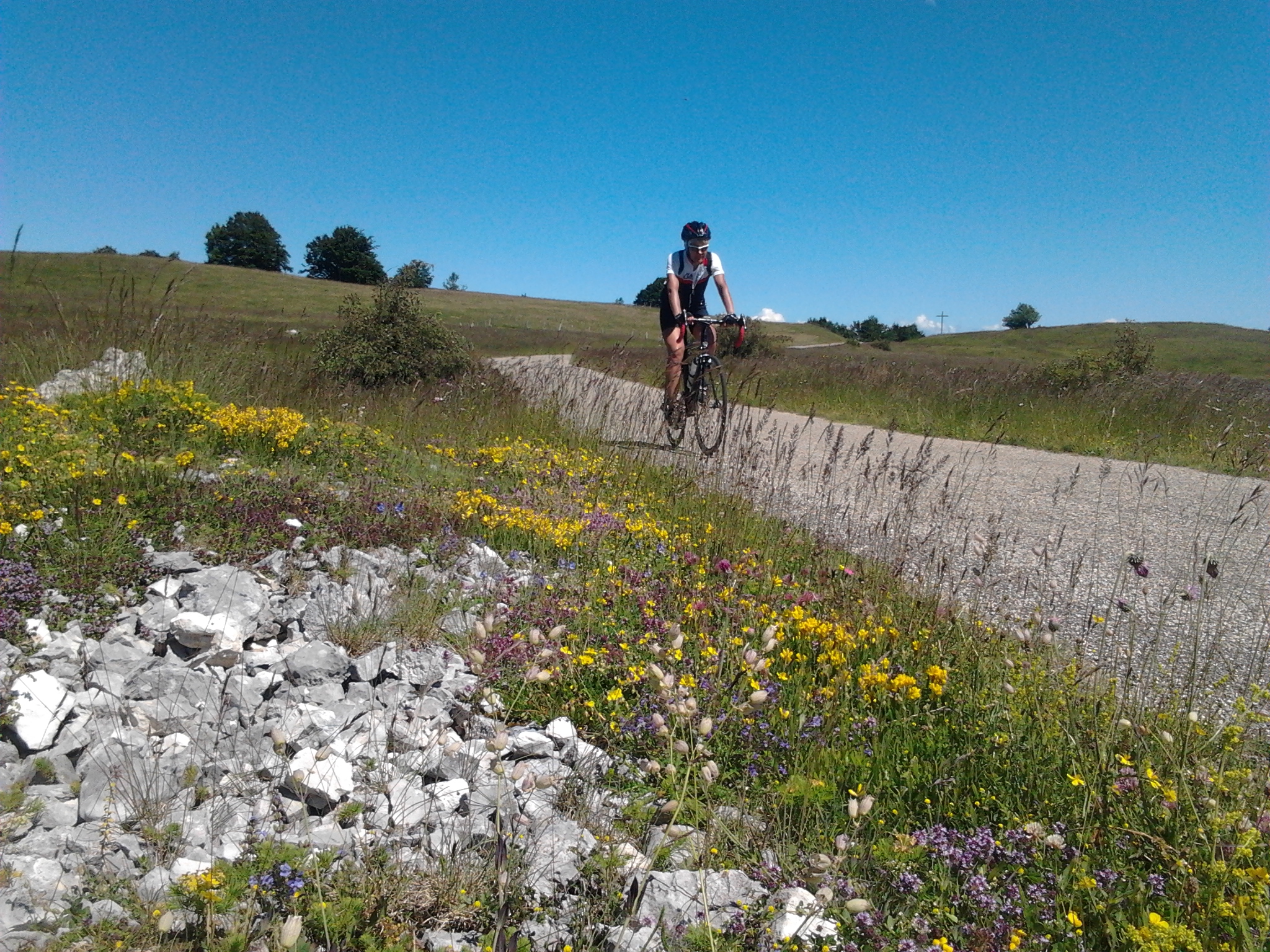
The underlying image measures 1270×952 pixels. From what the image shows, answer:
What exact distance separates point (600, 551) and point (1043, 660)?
8.36 feet

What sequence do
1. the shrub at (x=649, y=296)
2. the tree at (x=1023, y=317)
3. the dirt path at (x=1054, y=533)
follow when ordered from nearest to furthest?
the dirt path at (x=1054, y=533), the shrub at (x=649, y=296), the tree at (x=1023, y=317)

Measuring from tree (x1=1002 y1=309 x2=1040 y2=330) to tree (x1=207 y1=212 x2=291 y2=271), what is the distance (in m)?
108

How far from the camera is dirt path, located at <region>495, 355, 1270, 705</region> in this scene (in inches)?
154

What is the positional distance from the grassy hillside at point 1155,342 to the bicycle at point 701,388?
57738mm

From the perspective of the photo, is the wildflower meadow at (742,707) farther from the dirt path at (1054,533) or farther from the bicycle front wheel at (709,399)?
the bicycle front wheel at (709,399)

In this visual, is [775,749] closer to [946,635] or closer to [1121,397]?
[946,635]

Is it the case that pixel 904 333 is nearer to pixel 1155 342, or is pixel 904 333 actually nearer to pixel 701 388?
pixel 1155 342

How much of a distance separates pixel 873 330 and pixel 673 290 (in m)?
93.5

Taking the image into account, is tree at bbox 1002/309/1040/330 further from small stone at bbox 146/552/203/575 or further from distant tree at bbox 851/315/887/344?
small stone at bbox 146/552/203/575

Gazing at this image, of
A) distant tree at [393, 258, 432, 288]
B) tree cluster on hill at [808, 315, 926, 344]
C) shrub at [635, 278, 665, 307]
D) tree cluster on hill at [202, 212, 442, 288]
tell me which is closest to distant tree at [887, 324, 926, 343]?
tree cluster on hill at [808, 315, 926, 344]

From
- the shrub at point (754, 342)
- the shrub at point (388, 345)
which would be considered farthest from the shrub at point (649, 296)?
the shrub at point (388, 345)

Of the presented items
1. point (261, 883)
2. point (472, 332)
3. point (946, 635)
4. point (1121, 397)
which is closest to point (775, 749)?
point (946, 635)

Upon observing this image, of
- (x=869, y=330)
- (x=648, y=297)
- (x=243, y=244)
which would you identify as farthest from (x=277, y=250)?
(x=869, y=330)

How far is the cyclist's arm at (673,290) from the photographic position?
9.00 metres
